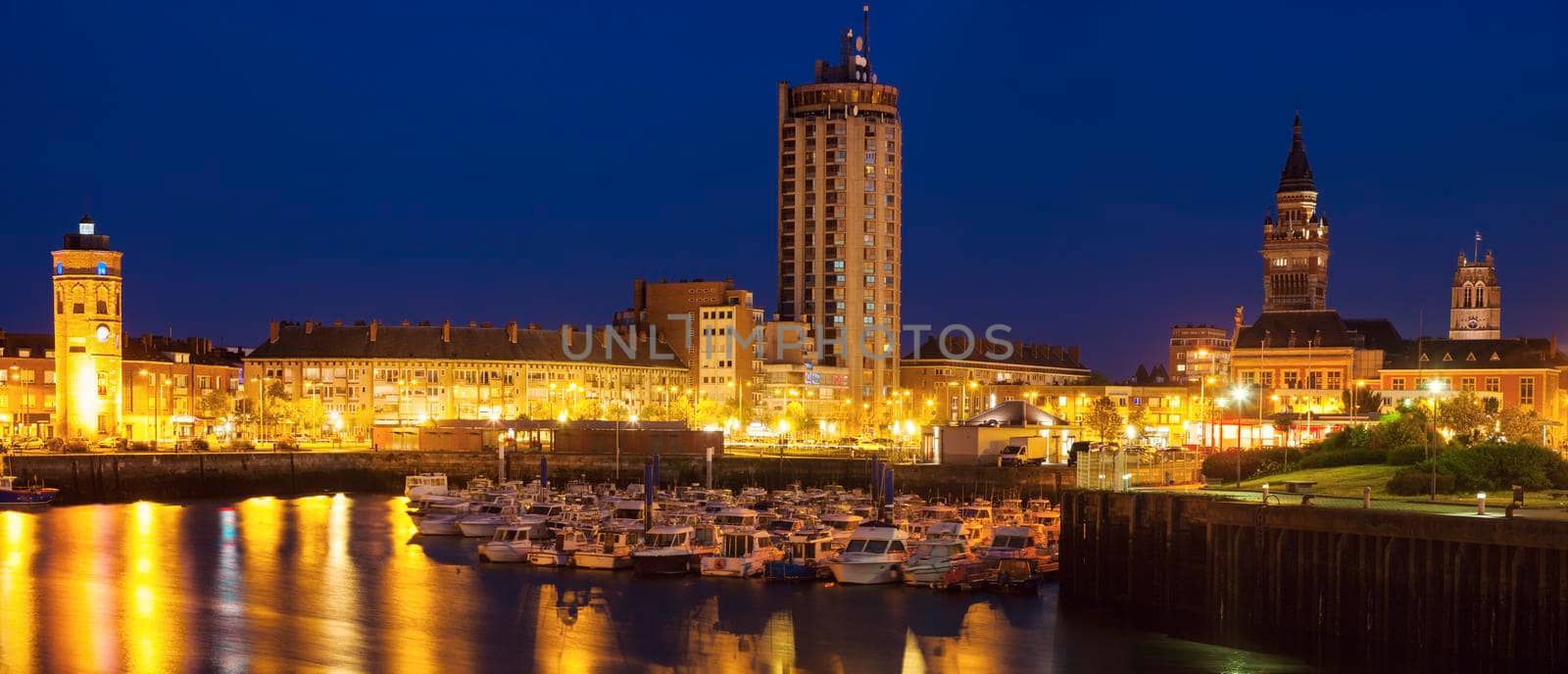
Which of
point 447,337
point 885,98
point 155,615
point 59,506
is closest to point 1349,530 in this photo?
point 155,615

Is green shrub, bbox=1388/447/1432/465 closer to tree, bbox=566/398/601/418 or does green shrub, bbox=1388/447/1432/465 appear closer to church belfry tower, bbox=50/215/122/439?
tree, bbox=566/398/601/418

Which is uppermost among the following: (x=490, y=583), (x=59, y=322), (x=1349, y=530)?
(x=59, y=322)

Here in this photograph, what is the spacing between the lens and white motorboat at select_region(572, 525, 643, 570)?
6994cm

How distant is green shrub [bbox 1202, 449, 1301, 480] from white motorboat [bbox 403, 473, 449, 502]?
43303mm

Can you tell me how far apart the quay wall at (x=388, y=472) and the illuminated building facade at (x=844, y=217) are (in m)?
72.3

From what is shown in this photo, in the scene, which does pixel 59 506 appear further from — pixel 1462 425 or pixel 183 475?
pixel 1462 425

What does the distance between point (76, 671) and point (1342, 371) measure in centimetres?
13077

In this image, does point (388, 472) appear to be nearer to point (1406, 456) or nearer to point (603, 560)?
point (603, 560)

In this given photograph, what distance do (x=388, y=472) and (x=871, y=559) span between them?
6806cm

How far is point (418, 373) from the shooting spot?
558 ft

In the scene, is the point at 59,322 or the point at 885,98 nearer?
the point at 59,322

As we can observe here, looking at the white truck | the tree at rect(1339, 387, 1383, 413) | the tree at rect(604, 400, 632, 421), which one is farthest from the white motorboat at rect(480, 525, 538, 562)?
the tree at rect(1339, 387, 1383, 413)

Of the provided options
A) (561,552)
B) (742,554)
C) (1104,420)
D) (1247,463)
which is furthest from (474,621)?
(1104,420)

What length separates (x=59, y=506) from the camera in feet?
334
